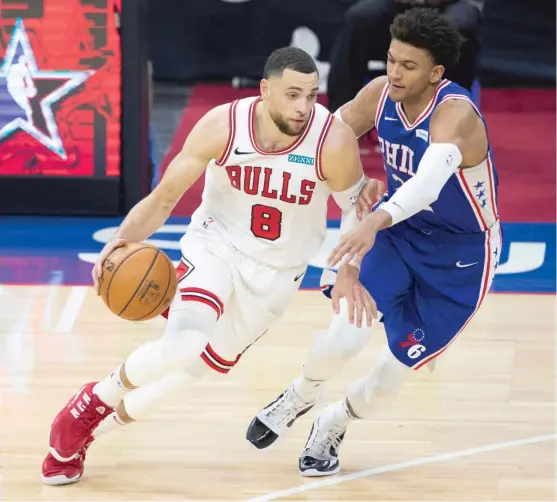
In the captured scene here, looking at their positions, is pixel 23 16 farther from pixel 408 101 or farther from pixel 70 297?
pixel 408 101

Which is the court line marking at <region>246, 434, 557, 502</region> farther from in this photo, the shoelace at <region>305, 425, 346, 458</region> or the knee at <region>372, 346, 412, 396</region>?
the knee at <region>372, 346, 412, 396</region>

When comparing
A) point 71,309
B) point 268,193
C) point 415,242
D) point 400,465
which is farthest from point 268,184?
point 71,309

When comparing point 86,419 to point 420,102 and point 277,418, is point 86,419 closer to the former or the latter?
point 277,418

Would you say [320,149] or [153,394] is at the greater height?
[320,149]

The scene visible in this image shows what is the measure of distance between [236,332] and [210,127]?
2.65 ft

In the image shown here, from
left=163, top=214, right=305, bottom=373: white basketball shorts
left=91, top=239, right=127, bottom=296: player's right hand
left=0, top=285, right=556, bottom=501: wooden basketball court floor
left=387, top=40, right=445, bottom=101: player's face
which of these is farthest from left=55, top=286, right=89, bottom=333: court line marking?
left=387, top=40, right=445, bottom=101: player's face

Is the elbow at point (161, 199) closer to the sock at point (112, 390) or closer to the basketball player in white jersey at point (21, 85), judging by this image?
the sock at point (112, 390)

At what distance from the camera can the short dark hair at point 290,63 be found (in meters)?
4.58

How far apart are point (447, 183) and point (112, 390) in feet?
4.98

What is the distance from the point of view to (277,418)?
5188mm

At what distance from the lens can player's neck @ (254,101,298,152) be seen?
471 centimetres

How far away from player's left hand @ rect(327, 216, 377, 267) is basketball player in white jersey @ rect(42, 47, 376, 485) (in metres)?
0.26

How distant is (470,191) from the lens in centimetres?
485

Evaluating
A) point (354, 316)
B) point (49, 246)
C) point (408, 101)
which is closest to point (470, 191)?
point (408, 101)
